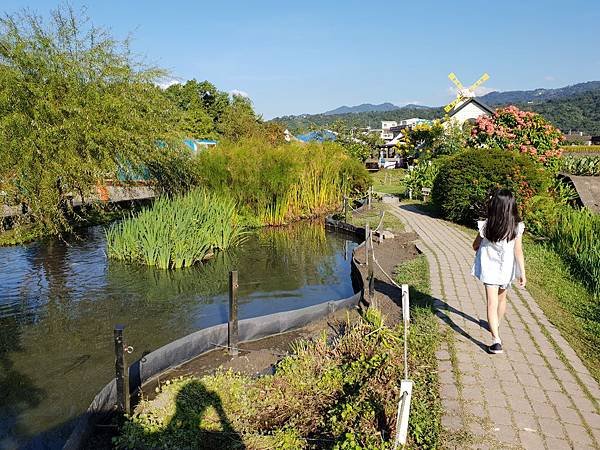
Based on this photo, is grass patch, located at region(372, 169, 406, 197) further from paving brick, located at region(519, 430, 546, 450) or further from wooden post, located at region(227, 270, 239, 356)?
paving brick, located at region(519, 430, 546, 450)

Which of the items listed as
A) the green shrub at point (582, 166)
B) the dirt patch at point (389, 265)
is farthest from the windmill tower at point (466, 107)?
the dirt patch at point (389, 265)

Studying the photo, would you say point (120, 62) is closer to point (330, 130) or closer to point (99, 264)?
point (99, 264)

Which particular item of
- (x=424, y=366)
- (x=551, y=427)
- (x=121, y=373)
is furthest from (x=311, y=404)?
(x=551, y=427)

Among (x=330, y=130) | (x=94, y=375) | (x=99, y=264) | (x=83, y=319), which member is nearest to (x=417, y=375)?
(x=94, y=375)

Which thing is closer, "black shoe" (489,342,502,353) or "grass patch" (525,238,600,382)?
"black shoe" (489,342,502,353)

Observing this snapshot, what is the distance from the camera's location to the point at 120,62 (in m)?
11.2

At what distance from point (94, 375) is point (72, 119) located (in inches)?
229

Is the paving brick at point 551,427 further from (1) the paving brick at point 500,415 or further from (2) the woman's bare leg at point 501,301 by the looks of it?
(2) the woman's bare leg at point 501,301

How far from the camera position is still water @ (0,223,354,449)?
15.4 ft

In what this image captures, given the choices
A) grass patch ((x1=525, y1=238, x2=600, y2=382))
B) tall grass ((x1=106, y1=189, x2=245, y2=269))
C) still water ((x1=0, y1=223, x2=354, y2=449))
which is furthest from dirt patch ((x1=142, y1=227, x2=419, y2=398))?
tall grass ((x1=106, y1=189, x2=245, y2=269))

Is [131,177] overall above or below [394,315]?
above

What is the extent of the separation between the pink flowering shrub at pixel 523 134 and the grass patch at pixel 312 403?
11.3m

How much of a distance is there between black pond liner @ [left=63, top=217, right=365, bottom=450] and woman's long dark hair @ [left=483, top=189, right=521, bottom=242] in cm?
265

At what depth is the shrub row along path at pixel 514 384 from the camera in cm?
309
